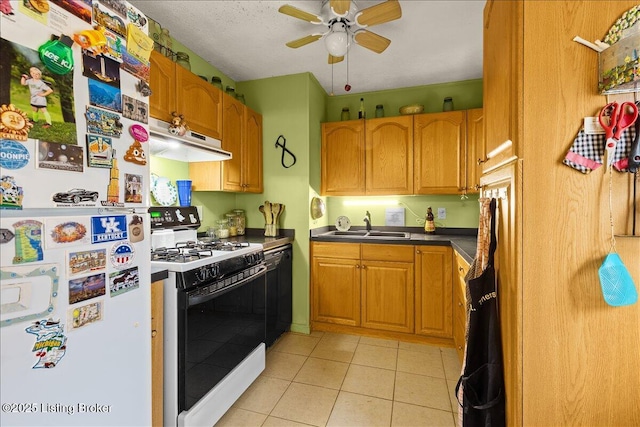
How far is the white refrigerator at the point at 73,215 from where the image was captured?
723 millimetres

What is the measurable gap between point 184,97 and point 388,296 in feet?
7.67

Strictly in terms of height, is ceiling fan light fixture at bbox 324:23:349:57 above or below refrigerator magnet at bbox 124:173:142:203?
above

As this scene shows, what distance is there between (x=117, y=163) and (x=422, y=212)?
2921 millimetres

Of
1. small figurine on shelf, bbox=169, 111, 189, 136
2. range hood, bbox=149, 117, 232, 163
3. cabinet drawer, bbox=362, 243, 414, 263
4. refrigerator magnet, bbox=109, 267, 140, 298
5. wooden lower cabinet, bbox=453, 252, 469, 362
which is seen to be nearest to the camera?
refrigerator magnet, bbox=109, 267, 140, 298

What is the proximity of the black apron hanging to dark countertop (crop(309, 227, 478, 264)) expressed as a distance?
908 millimetres

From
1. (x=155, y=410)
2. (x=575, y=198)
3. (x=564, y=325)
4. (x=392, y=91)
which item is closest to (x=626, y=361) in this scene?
(x=564, y=325)

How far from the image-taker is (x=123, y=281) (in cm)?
99

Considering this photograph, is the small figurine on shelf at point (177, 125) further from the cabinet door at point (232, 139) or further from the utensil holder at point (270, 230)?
the utensil holder at point (270, 230)

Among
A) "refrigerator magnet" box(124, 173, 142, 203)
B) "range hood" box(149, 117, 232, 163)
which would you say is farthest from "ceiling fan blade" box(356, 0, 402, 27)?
"refrigerator magnet" box(124, 173, 142, 203)

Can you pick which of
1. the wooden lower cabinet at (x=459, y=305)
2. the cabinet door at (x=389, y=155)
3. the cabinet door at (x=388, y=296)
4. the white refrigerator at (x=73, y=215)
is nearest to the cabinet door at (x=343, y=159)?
the cabinet door at (x=389, y=155)

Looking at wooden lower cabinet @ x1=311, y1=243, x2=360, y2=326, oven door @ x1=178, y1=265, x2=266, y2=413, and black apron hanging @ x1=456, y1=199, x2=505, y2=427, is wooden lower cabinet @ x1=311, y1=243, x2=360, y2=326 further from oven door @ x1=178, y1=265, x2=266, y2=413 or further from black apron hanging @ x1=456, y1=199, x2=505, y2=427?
black apron hanging @ x1=456, y1=199, x2=505, y2=427

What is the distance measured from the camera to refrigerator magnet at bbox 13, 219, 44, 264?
728mm

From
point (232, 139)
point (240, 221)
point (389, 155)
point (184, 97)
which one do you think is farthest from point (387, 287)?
point (184, 97)

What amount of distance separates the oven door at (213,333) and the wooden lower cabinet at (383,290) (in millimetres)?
972
